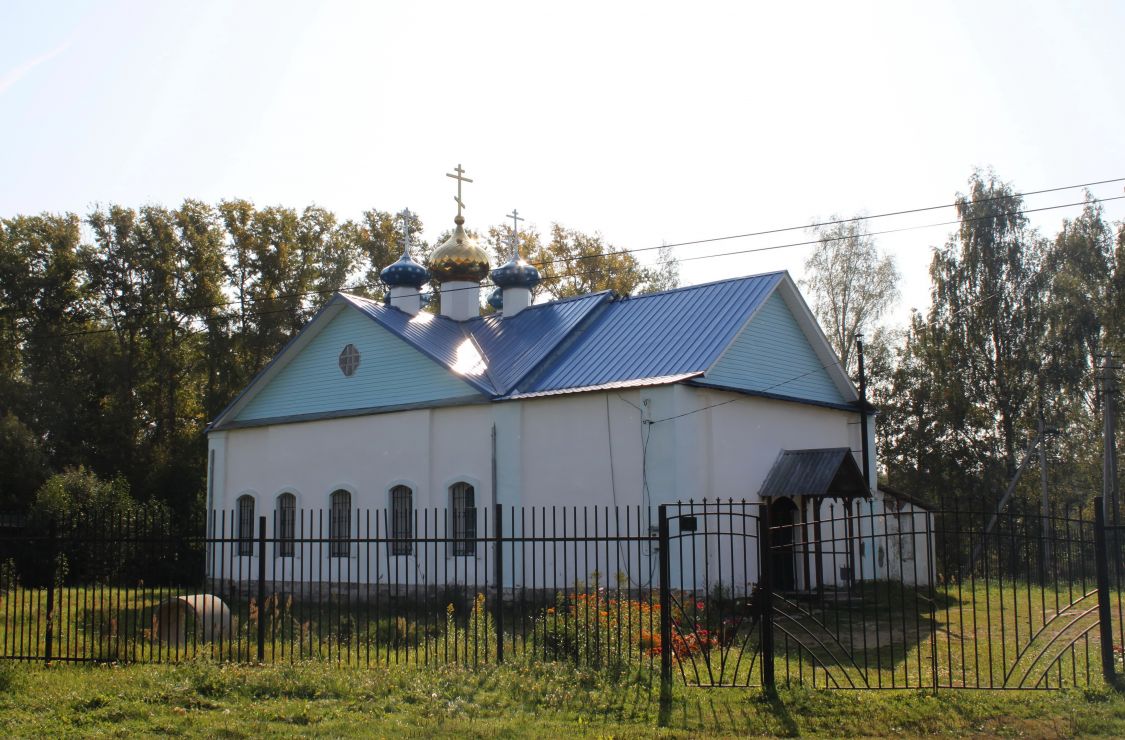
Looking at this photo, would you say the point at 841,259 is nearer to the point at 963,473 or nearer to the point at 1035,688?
the point at 963,473

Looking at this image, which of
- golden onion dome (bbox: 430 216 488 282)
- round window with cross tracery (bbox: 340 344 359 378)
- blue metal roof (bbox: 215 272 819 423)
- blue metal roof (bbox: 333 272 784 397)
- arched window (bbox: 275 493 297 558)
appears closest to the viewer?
blue metal roof (bbox: 215 272 819 423)

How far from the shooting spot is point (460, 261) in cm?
2772

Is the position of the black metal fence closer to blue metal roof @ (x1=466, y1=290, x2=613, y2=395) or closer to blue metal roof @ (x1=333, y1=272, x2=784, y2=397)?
blue metal roof @ (x1=333, y1=272, x2=784, y2=397)

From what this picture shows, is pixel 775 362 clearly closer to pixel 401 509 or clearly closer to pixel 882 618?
pixel 882 618

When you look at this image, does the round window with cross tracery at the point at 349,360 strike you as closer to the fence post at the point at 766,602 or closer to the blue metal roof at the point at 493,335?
the blue metal roof at the point at 493,335

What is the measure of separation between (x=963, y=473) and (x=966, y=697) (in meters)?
29.2

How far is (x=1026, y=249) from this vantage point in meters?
34.8

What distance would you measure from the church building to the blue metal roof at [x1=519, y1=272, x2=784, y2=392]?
0.05m

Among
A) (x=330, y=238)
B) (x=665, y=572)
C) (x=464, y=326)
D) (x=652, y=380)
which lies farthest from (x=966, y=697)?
(x=330, y=238)

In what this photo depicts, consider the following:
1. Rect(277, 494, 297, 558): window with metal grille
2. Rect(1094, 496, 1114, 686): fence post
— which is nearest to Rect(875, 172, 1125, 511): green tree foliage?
Rect(277, 494, 297, 558): window with metal grille

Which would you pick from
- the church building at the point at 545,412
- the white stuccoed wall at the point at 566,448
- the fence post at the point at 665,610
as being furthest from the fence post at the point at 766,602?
the white stuccoed wall at the point at 566,448

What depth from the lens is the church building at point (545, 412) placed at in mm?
18703

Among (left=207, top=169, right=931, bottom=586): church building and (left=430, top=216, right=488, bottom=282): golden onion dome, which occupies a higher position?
(left=430, top=216, right=488, bottom=282): golden onion dome

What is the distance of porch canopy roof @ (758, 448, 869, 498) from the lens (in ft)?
60.8
